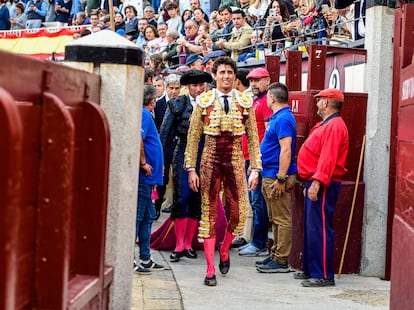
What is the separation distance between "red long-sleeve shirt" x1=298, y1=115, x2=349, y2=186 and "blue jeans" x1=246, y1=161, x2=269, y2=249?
5.17 feet

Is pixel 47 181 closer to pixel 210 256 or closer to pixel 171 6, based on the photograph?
pixel 210 256

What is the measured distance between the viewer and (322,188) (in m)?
7.66

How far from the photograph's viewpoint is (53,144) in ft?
10.1

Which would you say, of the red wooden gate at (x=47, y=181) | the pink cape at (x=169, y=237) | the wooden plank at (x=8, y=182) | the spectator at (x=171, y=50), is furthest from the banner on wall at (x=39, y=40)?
the wooden plank at (x=8, y=182)

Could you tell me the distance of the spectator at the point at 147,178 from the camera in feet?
25.7

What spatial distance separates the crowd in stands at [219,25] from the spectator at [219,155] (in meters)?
3.43

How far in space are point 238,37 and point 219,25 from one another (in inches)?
44.9

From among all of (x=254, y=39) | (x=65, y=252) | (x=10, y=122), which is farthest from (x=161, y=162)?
(x=254, y=39)

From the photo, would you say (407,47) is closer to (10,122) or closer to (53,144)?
(53,144)

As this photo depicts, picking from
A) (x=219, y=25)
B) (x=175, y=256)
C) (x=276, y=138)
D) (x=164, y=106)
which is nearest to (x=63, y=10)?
(x=219, y=25)

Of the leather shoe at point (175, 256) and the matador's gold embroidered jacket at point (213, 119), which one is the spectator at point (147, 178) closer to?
the matador's gold embroidered jacket at point (213, 119)

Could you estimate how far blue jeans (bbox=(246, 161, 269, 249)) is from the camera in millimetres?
9352

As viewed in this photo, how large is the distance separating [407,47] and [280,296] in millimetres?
2373

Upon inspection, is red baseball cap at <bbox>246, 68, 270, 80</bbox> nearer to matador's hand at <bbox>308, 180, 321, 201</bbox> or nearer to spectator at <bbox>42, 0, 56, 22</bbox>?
matador's hand at <bbox>308, 180, 321, 201</bbox>
